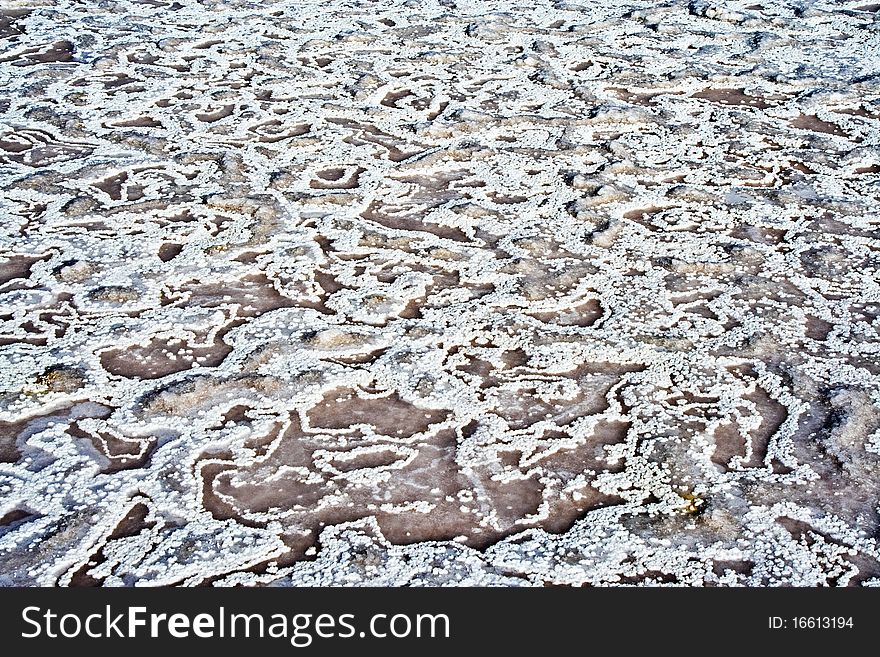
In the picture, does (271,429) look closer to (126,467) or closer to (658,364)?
(126,467)

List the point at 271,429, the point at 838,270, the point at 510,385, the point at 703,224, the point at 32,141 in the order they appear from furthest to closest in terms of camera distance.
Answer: the point at 32,141 < the point at 703,224 < the point at 838,270 < the point at 510,385 < the point at 271,429

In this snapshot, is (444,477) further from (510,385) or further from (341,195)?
(341,195)

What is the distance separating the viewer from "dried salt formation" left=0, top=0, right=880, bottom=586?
8.35ft

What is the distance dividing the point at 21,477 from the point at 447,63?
4474mm

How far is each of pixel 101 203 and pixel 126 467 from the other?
6.62 feet

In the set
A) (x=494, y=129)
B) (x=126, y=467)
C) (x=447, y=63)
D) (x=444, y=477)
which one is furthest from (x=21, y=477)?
(x=447, y=63)

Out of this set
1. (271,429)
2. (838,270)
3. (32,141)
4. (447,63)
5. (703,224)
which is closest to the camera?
(271,429)

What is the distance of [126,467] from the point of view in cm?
275

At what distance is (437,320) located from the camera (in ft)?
11.6

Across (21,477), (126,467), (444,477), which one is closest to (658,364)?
(444,477)

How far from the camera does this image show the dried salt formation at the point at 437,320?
2.54 metres

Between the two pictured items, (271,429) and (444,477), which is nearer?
(444,477)

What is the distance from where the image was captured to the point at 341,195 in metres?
4.56

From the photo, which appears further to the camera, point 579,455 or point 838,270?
point 838,270
